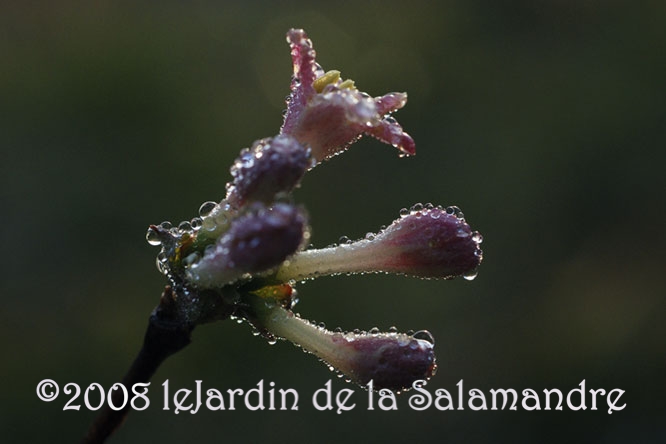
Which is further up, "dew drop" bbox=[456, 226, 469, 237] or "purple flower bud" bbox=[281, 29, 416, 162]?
"purple flower bud" bbox=[281, 29, 416, 162]

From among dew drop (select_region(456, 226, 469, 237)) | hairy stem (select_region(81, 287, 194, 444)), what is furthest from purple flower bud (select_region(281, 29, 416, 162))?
hairy stem (select_region(81, 287, 194, 444))

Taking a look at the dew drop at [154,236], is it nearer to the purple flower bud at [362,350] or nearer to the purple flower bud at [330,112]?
the purple flower bud at [362,350]

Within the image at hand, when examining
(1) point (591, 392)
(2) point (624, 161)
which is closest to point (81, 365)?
(1) point (591, 392)

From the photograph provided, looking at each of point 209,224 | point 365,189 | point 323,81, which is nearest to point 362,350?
point 209,224

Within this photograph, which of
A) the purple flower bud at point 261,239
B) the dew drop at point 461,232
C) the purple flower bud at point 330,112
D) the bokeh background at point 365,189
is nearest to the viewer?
the purple flower bud at point 261,239

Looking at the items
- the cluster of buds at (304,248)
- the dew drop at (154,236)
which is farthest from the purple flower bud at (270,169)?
the dew drop at (154,236)

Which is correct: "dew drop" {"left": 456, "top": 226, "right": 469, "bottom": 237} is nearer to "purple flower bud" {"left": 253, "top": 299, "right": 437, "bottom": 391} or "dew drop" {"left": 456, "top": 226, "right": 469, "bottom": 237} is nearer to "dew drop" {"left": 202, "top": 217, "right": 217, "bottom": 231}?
"purple flower bud" {"left": 253, "top": 299, "right": 437, "bottom": 391}

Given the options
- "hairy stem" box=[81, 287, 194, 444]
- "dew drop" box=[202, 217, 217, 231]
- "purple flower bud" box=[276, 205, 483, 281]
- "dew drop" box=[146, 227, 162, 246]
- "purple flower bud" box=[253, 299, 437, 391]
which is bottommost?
"hairy stem" box=[81, 287, 194, 444]
